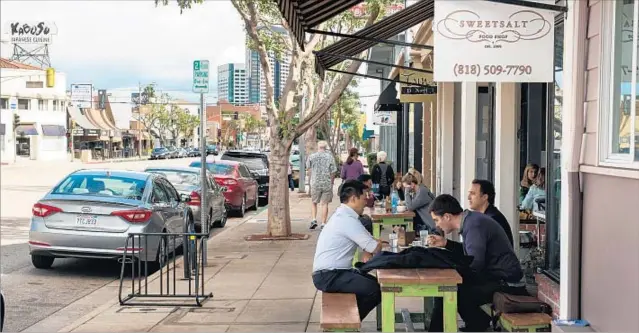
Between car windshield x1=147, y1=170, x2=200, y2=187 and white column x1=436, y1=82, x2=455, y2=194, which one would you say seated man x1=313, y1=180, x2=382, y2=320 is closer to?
white column x1=436, y1=82, x2=455, y2=194

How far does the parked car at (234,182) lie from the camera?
2033 centimetres

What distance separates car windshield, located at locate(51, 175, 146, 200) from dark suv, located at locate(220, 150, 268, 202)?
13344 mm

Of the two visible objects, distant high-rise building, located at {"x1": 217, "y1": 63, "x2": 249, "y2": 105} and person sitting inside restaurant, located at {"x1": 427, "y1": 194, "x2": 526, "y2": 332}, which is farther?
distant high-rise building, located at {"x1": 217, "y1": 63, "x2": 249, "y2": 105}

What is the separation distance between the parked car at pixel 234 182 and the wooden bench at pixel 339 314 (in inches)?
551

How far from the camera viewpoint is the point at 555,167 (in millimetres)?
7527

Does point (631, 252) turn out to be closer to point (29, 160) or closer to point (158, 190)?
point (158, 190)

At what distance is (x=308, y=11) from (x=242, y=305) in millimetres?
3321

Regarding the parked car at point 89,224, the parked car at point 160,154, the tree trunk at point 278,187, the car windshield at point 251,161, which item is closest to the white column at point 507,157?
the parked car at point 89,224

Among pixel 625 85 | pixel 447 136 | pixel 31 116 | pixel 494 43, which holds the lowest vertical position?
pixel 447 136

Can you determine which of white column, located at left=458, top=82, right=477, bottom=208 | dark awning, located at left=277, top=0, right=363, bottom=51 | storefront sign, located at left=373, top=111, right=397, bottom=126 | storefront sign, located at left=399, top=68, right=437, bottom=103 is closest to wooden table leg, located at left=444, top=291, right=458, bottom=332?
dark awning, located at left=277, top=0, right=363, bottom=51

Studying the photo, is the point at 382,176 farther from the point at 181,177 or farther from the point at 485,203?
the point at 485,203

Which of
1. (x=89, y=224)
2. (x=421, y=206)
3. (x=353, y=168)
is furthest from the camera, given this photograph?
(x=353, y=168)

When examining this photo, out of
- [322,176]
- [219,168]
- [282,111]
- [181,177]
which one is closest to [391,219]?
[282,111]

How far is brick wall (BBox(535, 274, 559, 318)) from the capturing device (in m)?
6.41
